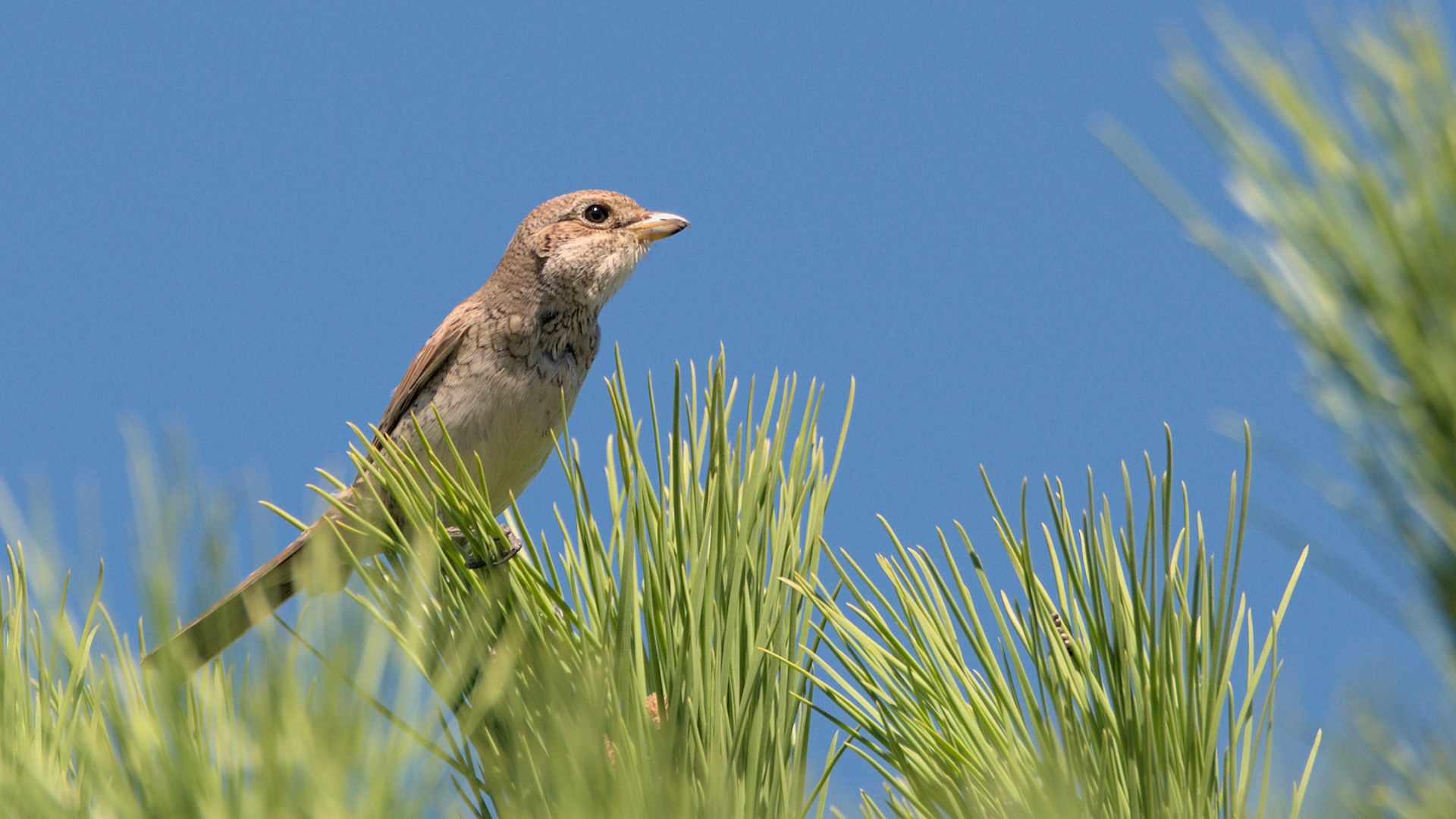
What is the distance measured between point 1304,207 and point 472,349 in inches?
162

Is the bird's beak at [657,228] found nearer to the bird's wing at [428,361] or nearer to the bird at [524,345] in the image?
the bird at [524,345]

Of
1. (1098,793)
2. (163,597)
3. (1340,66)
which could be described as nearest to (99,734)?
(163,597)

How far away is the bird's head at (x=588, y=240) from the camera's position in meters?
5.00

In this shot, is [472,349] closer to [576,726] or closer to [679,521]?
[679,521]

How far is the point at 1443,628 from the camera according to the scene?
98 cm

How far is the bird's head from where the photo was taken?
4996mm

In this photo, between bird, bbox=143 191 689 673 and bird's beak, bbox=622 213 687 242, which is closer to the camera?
bird, bbox=143 191 689 673

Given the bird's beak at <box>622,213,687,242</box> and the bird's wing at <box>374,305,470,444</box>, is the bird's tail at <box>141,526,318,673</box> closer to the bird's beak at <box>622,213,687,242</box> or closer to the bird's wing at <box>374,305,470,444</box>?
the bird's wing at <box>374,305,470,444</box>

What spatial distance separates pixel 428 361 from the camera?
16.1 ft

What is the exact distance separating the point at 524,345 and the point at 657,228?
94 cm

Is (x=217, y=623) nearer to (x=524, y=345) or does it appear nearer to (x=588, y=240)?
(x=524, y=345)

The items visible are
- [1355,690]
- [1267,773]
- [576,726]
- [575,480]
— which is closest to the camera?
[1355,690]

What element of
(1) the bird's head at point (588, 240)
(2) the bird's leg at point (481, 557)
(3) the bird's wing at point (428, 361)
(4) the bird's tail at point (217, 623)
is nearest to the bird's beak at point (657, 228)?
(1) the bird's head at point (588, 240)

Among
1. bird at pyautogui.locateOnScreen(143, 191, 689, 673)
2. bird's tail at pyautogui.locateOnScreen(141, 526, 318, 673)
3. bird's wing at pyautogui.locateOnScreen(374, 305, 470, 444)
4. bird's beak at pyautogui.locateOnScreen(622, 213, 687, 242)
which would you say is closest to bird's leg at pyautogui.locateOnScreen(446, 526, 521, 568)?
bird's tail at pyautogui.locateOnScreen(141, 526, 318, 673)
